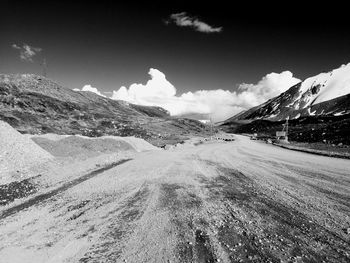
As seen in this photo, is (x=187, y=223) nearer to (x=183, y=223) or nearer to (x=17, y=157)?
(x=183, y=223)

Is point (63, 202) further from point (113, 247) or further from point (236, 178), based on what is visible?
point (236, 178)

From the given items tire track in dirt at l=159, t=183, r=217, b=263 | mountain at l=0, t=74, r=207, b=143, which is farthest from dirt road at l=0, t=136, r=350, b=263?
mountain at l=0, t=74, r=207, b=143

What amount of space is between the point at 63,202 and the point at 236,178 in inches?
432

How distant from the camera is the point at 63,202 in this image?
1256 cm

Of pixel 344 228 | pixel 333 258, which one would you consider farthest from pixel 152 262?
pixel 344 228

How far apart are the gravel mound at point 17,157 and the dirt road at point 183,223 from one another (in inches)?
222

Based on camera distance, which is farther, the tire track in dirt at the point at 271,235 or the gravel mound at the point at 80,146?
the gravel mound at the point at 80,146

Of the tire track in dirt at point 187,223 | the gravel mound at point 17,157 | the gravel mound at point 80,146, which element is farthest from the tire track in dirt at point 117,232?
the gravel mound at point 80,146

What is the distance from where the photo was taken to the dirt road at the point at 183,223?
7434mm

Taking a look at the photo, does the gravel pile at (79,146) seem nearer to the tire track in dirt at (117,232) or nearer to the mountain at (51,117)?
the tire track in dirt at (117,232)

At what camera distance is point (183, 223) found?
967 cm

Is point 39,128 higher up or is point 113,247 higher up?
point 39,128

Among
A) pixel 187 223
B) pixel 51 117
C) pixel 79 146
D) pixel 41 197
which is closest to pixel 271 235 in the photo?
pixel 187 223

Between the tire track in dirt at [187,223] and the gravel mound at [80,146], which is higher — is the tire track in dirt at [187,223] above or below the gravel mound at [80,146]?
below
